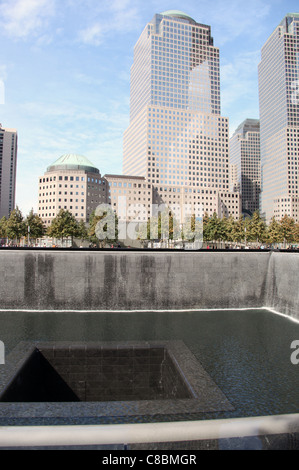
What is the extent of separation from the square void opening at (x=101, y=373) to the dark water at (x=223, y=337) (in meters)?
2.20

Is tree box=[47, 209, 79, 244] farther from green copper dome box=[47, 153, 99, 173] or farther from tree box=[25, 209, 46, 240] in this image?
green copper dome box=[47, 153, 99, 173]

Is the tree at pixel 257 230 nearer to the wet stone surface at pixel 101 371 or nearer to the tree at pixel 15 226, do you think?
the tree at pixel 15 226

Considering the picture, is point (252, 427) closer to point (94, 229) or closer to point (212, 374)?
point (212, 374)

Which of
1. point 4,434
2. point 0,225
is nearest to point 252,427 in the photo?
point 4,434

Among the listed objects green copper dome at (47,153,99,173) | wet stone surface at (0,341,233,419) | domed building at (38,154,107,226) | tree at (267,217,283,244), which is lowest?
wet stone surface at (0,341,233,419)

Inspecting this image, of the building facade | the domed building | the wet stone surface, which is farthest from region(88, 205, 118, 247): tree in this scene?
the wet stone surface

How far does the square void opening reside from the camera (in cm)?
1130

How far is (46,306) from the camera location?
81.9ft

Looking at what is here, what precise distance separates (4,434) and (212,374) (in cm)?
895

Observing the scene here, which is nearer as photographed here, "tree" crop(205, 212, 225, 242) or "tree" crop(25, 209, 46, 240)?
"tree" crop(25, 209, 46, 240)

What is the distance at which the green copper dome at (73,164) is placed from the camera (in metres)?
155

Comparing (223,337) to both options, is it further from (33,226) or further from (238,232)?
(238,232)

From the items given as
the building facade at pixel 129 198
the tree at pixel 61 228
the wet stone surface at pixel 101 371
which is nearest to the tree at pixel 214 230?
the tree at pixel 61 228

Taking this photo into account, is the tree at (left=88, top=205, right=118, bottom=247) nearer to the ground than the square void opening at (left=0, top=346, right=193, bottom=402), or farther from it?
farther from it
